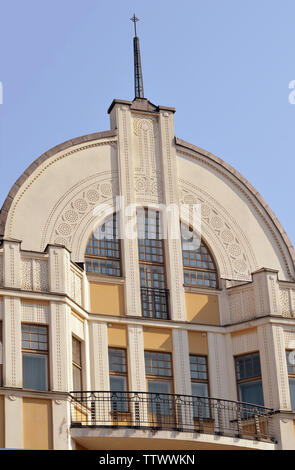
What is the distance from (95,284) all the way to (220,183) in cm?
596

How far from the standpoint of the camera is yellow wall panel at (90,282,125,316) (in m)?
37.7

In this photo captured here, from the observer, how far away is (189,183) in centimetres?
4069

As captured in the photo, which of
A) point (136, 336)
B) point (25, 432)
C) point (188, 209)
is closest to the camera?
point (25, 432)

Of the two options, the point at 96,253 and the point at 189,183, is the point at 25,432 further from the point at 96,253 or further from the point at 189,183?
the point at 189,183

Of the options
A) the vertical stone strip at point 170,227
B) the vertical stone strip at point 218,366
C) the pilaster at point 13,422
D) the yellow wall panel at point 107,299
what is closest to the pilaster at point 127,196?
the yellow wall panel at point 107,299

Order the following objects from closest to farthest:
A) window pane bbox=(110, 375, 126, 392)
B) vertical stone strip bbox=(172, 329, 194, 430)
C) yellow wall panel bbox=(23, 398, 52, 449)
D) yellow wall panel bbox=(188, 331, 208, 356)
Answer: yellow wall panel bbox=(23, 398, 52, 449) → vertical stone strip bbox=(172, 329, 194, 430) → window pane bbox=(110, 375, 126, 392) → yellow wall panel bbox=(188, 331, 208, 356)

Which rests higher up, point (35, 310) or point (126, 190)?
point (126, 190)

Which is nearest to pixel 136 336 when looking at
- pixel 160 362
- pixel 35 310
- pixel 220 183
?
pixel 160 362

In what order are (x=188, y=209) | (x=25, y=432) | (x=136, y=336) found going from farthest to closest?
1. (x=188, y=209)
2. (x=136, y=336)
3. (x=25, y=432)

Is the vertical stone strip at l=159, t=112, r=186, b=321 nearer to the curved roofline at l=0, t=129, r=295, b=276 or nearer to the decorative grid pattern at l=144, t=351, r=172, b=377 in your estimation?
the curved roofline at l=0, t=129, r=295, b=276

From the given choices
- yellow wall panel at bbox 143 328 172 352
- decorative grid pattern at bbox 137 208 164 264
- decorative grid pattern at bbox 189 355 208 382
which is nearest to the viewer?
yellow wall panel at bbox 143 328 172 352

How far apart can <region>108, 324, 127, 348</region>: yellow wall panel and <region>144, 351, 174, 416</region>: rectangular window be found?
82 centimetres

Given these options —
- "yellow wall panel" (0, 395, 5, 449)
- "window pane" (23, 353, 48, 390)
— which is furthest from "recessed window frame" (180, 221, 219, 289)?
"yellow wall panel" (0, 395, 5, 449)

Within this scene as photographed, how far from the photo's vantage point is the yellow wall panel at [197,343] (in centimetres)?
3831
